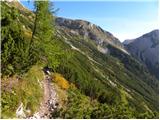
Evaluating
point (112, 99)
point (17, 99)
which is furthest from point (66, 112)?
point (112, 99)

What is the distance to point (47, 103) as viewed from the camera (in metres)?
32.2

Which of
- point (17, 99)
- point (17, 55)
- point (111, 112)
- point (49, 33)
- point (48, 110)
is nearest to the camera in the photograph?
point (17, 99)

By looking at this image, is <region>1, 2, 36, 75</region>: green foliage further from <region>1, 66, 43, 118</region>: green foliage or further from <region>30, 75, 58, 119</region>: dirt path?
<region>30, 75, 58, 119</region>: dirt path

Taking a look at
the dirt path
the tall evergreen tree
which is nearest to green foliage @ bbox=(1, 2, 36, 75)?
the dirt path

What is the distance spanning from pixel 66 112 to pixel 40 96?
2.76 metres

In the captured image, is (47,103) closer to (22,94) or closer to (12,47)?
(22,94)

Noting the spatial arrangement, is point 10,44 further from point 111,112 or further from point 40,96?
point 111,112

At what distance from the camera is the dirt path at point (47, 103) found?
94.8 ft

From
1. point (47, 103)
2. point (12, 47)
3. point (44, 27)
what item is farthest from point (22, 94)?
point (44, 27)

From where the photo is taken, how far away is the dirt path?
28903 millimetres

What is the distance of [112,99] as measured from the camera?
62938mm

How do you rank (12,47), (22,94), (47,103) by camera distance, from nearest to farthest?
1. (12,47)
2. (22,94)
3. (47,103)

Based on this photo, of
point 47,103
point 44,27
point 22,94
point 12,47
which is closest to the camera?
point 12,47

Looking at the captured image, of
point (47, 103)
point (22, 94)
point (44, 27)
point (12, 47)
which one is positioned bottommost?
point (47, 103)
